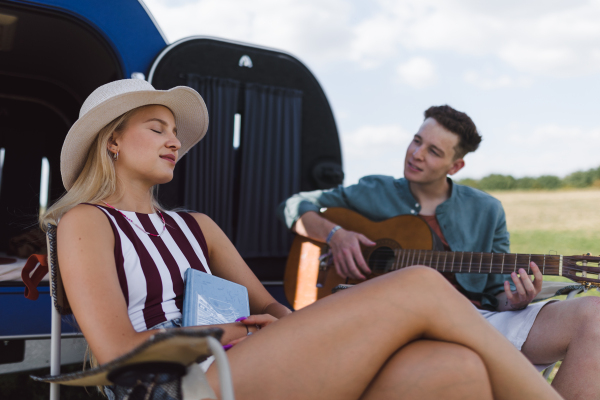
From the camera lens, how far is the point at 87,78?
373 centimetres

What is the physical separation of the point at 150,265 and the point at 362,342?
833 millimetres

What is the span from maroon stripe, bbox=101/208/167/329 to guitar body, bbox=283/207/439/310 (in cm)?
158

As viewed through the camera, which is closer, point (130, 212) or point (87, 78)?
point (130, 212)

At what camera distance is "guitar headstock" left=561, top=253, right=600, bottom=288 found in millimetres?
2109

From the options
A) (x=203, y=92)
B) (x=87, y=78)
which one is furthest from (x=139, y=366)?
(x=87, y=78)

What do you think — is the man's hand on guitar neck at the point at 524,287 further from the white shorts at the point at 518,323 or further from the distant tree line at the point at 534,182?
the distant tree line at the point at 534,182

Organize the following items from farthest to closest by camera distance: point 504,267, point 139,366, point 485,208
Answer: point 485,208 → point 504,267 → point 139,366

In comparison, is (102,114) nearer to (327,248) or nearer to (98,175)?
(98,175)

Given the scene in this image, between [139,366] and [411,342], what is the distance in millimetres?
768

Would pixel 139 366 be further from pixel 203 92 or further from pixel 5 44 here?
pixel 5 44

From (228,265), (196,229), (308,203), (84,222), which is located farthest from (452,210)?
(84,222)

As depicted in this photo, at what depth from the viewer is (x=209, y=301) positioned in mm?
1705

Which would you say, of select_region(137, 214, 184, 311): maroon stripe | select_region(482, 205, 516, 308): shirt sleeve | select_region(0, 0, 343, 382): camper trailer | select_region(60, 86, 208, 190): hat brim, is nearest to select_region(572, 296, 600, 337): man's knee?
select_region(482, 205, 516, 308): shirt sleeve

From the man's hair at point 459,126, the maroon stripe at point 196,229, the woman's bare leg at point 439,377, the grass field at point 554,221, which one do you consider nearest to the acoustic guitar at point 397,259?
the man's hair at point 459,126
